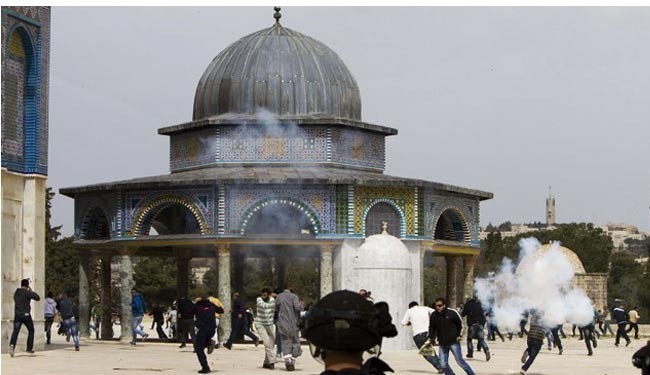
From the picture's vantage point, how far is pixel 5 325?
25688 mm

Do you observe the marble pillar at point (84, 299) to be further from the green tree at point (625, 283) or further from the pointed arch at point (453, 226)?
the green tree at point (625, 283)

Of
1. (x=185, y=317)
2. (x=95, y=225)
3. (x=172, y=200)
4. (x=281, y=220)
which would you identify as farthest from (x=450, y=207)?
(x=185, y=317)

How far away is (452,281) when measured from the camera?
1559 inches

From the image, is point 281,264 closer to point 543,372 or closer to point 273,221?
point 273,221

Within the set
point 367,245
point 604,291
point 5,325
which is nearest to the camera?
point 5,325

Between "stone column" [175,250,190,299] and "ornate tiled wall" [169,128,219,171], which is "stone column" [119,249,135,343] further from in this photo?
"stone column" [175,250,190,299]

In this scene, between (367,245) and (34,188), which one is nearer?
(34,188)

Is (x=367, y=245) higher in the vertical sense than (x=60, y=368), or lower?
higher

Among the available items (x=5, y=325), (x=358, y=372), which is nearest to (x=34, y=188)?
(x=5, y=325)

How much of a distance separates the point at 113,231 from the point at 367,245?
805 cm

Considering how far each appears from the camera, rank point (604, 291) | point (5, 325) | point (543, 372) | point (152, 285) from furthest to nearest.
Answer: point (152, 285), point (604, 291), point (5, 325), point (543, 372)

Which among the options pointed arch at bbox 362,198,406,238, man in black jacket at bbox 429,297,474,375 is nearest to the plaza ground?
man in black jacket at bbox 429,297,474,375

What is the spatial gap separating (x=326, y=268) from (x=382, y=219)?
6.81 ft

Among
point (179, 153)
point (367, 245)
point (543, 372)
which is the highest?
point (179, 153)
